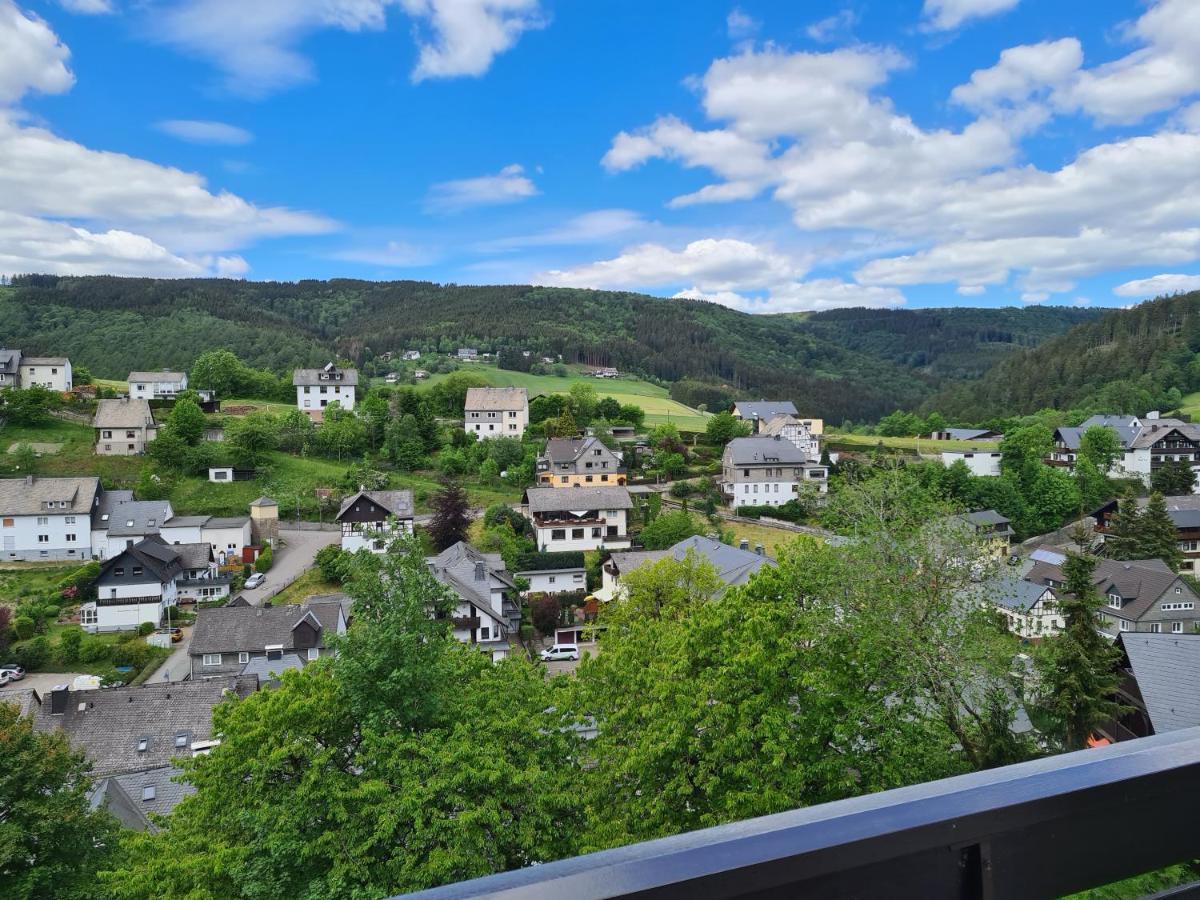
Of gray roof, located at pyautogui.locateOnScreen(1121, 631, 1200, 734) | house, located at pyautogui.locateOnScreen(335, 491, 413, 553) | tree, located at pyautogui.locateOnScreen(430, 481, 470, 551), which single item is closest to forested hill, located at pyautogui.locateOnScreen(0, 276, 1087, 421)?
house, located at pyautogui.locateOnScreen(335, 491, 413, 553)

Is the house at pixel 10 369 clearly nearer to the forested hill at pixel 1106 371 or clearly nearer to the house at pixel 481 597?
the house at pixel 481 597

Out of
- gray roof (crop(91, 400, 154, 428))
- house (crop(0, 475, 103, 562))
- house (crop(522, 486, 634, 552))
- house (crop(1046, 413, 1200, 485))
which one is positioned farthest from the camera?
house (crop(1046, 413, 1200, 485))

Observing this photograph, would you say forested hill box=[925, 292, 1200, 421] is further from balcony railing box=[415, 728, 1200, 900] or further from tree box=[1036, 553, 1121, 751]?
balcony railing box=[415, 728, 1200, 900]

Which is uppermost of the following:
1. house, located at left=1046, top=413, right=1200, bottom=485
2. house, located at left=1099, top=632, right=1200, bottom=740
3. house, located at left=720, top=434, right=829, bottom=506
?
house, located at left=1046, top=413, right=1200, bottom=485

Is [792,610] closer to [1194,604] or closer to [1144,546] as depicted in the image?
[1194,604]

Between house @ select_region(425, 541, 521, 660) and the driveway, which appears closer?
house @ select_region(425, 541, 521, 660)

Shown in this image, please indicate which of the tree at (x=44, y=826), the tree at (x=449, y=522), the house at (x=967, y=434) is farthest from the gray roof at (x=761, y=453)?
the tree at (x=44, y=826)

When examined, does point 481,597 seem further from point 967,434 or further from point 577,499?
point 967,434
